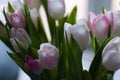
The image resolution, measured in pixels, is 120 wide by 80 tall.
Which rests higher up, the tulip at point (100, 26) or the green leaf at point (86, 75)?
the tulip at point (100, 26)

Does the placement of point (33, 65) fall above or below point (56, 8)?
below

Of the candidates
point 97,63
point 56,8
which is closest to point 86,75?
point 97,63

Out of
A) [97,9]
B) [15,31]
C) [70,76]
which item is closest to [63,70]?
[70,76]

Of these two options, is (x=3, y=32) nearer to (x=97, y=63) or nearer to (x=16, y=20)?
(x=16, y=20)

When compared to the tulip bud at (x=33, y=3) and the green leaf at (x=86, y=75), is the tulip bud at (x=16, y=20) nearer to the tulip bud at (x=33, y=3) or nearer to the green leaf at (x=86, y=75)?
the tulip bud at (x=33, y=3)

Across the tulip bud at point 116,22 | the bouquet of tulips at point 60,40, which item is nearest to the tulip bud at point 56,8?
the bouquet of tulips at point 60,40
